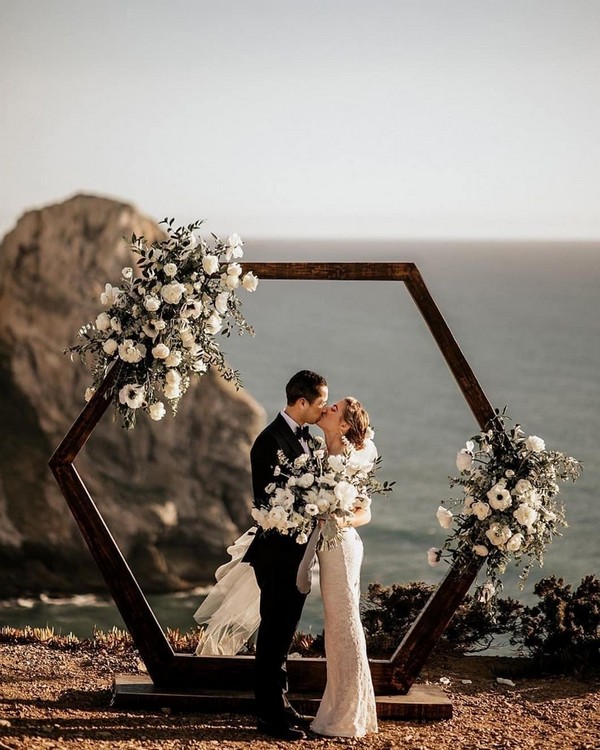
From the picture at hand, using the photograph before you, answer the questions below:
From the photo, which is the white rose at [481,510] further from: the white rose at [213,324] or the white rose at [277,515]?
the white rose at [213,324]

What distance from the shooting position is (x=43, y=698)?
785 centimetres

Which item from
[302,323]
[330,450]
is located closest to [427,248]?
[302,323]

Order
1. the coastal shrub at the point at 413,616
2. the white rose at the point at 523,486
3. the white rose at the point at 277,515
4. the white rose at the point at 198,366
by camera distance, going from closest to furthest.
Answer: the white rose at the point at 277,515 < the white rose at the point at 523,486 < the white rose at the point at 198,366 < the coastal shrub at the point at 413,616

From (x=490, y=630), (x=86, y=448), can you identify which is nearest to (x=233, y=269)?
(x=490, y=630)

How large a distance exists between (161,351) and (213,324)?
0.38 metres

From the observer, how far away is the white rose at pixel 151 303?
7172 millimetres

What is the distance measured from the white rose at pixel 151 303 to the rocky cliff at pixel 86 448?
12.7 m

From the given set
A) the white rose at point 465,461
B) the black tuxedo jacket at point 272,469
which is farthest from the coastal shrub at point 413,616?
the black tuxedo jacket at point 272,469

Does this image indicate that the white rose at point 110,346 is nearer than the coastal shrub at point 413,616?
Yes

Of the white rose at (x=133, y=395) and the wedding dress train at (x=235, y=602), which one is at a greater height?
the white rose at (x=133, y=395)

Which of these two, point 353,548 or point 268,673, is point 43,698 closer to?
point 268,673

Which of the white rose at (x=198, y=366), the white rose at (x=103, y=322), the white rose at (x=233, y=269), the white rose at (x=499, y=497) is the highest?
the white rose at (x=233, y=269)

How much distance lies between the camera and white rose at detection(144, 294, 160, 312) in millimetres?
7172

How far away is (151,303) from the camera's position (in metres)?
7.17
